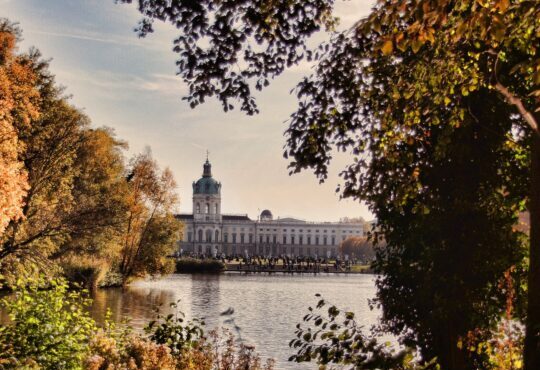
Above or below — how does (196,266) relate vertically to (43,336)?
below

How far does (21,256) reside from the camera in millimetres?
20016

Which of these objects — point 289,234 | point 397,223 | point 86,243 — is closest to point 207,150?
point 289,234

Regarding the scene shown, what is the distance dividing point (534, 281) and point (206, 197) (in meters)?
143

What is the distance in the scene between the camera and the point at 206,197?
148 meters

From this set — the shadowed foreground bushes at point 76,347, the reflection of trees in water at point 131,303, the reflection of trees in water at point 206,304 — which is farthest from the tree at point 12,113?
the reflection of trees in water at point 206,304

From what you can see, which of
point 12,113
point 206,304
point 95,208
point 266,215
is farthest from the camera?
point 266,215

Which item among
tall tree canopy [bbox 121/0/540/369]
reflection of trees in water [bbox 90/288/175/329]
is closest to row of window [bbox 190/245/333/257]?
reflection of trees in water [bbox 90/288/175/329]

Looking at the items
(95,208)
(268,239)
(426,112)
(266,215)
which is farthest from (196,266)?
(266,215)

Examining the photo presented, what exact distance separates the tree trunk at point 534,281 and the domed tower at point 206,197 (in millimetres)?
141089

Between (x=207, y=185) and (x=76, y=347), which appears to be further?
(x=207, y=185)

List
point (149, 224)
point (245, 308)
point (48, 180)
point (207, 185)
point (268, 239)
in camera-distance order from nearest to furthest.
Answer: point (48, 180) → point (245, 308) → point (149, 224) → point (207, 185) → point (268, 239)

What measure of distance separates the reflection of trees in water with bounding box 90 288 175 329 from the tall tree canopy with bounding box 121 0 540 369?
12692 mm

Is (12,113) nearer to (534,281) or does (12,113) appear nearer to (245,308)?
(245,308)

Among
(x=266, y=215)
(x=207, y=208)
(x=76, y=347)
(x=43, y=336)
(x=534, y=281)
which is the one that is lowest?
(x=76, y=347)
